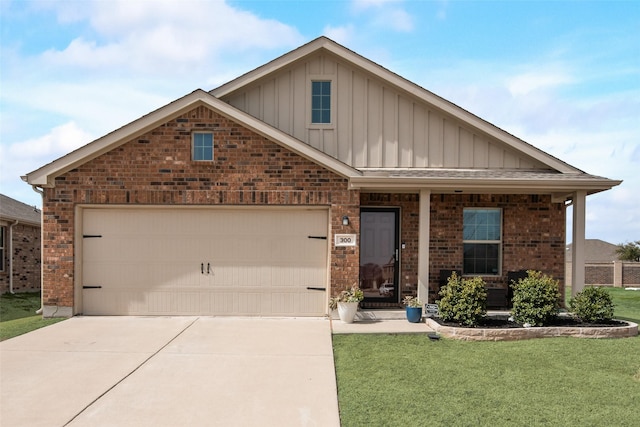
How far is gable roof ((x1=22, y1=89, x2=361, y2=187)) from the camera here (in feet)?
29.6

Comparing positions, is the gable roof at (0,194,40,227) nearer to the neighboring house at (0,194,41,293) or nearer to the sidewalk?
the neighboring house at (0,194,41,293)

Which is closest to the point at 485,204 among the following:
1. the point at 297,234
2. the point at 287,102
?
the point at 297,234

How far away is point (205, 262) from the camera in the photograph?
9.38 metres

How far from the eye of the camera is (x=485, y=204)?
10.4m

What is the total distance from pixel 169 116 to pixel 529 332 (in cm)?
810

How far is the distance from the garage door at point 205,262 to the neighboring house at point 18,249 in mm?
6821

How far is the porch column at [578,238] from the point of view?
9.41 meters

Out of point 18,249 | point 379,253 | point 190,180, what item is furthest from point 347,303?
point 18,249

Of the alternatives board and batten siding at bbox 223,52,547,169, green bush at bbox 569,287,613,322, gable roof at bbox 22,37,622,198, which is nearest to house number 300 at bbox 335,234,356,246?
gable roof at bbox 22,37,622,198

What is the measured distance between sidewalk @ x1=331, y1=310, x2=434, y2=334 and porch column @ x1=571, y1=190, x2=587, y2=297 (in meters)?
3.64

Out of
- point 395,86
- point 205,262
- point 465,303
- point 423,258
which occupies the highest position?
point 395,86

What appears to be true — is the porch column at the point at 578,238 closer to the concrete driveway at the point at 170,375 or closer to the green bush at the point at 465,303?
the green bush at the point at 465,303

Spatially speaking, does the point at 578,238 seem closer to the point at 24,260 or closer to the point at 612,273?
the point at 24,260

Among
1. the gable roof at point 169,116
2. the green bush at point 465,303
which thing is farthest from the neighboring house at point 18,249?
the green bush at point 465,303
